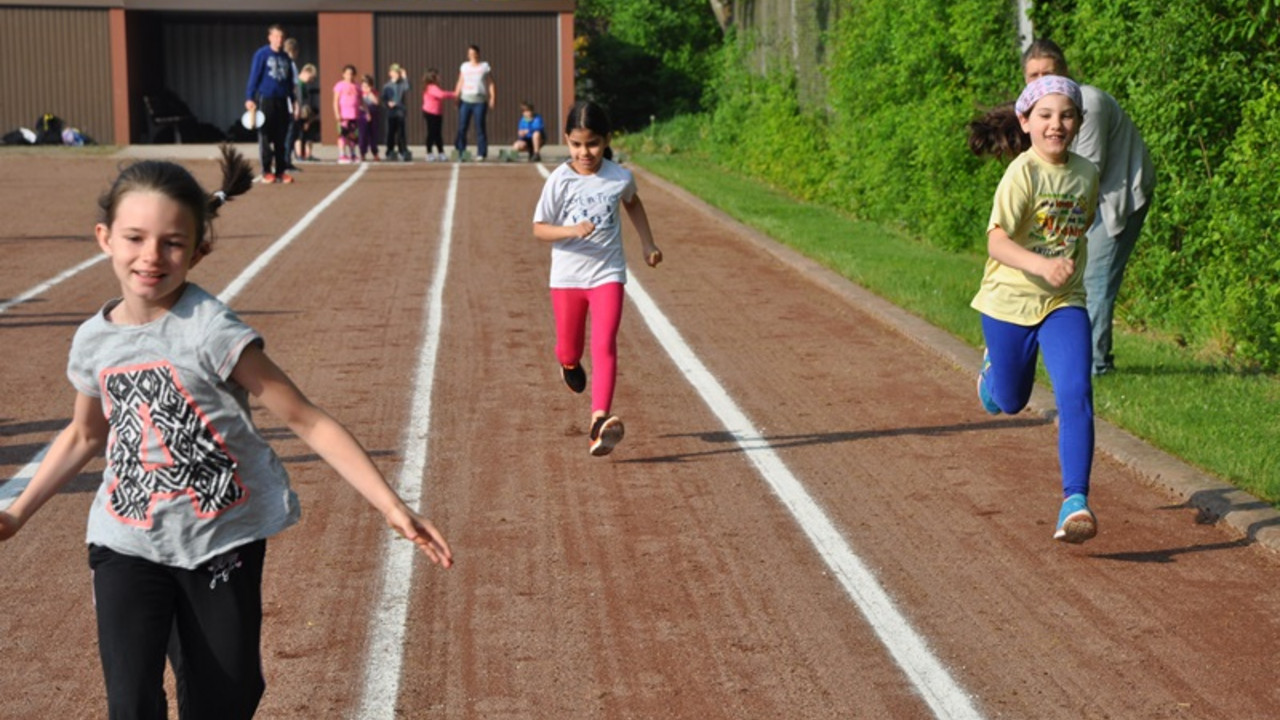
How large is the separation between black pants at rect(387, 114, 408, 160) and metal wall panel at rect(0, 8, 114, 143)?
890cm

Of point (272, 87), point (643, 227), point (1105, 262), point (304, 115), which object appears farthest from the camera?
point (304, 115)

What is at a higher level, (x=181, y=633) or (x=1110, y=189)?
(x=1110, y=189)

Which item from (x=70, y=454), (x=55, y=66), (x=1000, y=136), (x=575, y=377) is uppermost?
(x=55, y=66)

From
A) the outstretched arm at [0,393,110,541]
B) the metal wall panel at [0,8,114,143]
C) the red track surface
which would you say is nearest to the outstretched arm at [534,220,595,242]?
the red track surface

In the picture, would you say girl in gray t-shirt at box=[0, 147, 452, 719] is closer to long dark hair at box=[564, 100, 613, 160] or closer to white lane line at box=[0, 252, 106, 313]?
long dark hair at box=[564, 100, 613, 160]

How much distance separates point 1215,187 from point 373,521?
665cm

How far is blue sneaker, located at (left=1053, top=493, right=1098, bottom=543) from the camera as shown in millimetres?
7133

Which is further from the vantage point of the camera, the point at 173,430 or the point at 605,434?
the point at 605,434

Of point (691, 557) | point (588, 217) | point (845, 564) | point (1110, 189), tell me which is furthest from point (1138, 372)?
point (691, 557)

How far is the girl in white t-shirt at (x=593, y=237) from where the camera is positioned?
9250mm

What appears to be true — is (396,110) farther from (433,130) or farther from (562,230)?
(562,230)

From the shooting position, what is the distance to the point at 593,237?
9.39m

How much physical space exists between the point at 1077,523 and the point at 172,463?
4.08 metres

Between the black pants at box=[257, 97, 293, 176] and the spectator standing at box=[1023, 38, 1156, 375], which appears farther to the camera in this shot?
the black pants at box=[257, 97, 293, 176]
